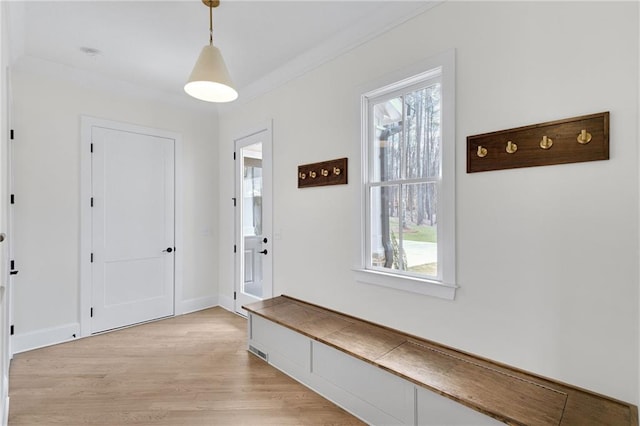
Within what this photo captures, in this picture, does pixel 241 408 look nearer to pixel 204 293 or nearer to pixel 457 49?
pixel 204 293

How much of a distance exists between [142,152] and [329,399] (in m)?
3.36

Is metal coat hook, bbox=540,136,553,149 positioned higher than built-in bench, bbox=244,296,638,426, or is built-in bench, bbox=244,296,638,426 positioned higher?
metal coat hook, bbox=540,136,553,149

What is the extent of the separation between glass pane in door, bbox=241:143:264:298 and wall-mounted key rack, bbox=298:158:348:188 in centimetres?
90

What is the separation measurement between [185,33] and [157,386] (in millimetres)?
2848

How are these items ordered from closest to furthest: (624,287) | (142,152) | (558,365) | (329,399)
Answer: (624,287), (558,365), (329,399), (142,152)

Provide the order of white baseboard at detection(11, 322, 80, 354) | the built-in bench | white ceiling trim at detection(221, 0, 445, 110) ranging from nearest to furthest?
the built-in bench, white ceiling trim at detection(221, 0, 445, 110), white baseboard at detection(11, 322, 80, 354)

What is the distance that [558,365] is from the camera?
65.6 inches

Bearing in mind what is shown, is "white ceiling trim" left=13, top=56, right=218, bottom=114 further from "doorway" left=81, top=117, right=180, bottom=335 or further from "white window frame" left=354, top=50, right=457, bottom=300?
"white window frame" left=354, top=50, right=457, bottom=300

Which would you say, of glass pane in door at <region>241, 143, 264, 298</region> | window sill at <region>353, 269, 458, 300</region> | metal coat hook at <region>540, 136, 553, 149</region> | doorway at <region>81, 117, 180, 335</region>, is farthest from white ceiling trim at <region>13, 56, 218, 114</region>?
metal coat hook at <region>540, 136, 553, 149</region>

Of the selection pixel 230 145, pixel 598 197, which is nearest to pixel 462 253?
pixel 598 197

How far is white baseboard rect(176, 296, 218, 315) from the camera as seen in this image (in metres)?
4.12

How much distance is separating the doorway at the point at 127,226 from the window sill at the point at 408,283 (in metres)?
2.64

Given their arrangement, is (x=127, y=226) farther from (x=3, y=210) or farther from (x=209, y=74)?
(x=209, y=74)

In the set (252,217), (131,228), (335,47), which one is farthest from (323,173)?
(131,228)
